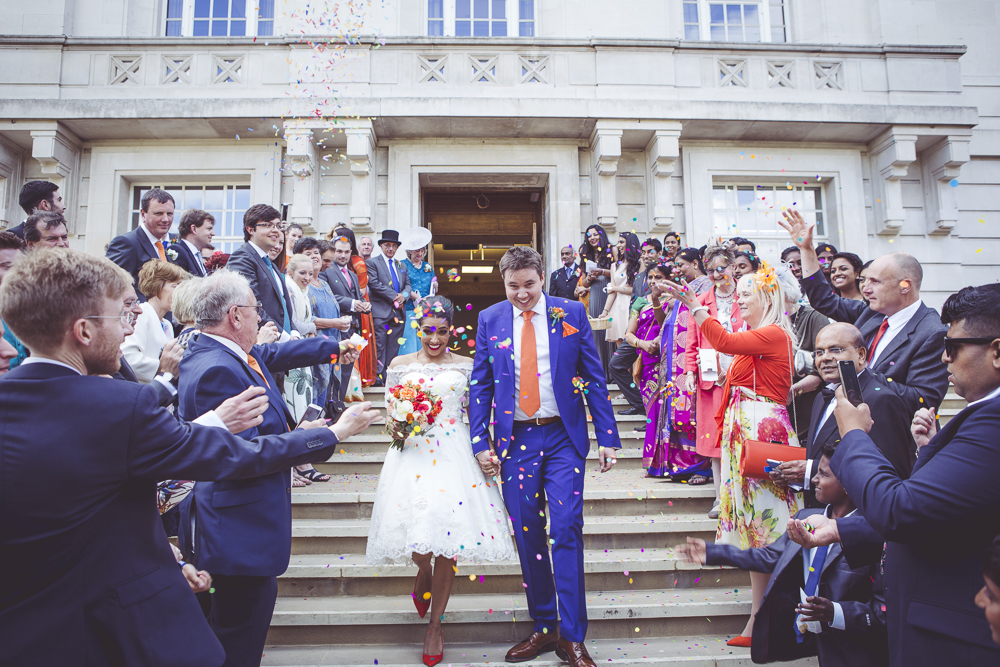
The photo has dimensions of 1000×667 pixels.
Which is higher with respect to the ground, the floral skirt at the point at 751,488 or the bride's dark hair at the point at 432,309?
the bride's dark hair at the point at 432,309

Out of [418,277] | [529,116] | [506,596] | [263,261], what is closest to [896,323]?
[506,596]

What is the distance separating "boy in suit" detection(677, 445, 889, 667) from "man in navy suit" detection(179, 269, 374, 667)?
1694mm

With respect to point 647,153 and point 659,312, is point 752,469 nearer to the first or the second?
point 659,312

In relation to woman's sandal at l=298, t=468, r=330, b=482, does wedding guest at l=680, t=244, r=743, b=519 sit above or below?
above

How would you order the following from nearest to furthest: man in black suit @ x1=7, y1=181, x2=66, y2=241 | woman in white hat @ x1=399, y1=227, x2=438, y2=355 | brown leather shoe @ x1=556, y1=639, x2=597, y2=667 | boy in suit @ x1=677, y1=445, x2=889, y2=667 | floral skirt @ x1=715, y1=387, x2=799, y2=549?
boy in suit @ x1=677, y1=445, x2=889, y2=667, brown leather shoe @ x1=556, y1=639, x2=597, y2=667, floral skirt @ x1=715, y1=387, x2=799, y2=549, man in black suit @ x1=7, y1=181, x2=66, y2=241, woman in white hat @ x1=399, y1=227, x2=438, y2=355

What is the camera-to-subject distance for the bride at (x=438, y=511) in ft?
11.8

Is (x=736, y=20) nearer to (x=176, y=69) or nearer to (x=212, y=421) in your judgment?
(x=176, y=69)

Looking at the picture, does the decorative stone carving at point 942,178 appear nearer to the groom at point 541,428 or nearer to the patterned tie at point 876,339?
the patterned tie at point 876,339

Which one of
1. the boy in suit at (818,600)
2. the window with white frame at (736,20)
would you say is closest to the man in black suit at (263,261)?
the boy in suit at (818,600)

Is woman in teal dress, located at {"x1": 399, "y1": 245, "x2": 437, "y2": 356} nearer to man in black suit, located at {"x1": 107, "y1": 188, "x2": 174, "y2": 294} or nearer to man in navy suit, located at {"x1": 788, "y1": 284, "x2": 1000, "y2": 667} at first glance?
man in black suit, located at {"x1": 107, "y1": 188, "x2": 174, "y2": 294}

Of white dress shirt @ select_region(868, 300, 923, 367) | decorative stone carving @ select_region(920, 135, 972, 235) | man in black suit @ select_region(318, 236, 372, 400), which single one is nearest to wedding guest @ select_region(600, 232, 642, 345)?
man in black suit @ select_region(318, 236, 372, 400)

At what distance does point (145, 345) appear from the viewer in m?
3.55

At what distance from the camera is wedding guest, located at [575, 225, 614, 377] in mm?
7965

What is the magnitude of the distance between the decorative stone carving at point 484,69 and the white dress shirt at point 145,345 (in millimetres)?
7272
